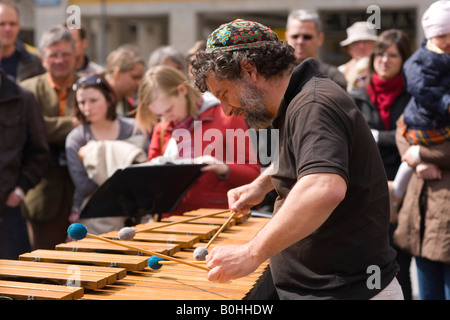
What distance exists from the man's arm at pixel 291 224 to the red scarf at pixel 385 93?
306 cm

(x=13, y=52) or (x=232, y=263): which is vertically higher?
(x=13, y=52)

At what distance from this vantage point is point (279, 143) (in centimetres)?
244

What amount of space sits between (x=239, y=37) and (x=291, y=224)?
0.80 meters

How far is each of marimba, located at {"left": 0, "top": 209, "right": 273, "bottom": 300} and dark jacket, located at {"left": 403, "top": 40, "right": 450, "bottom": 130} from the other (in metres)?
1.68

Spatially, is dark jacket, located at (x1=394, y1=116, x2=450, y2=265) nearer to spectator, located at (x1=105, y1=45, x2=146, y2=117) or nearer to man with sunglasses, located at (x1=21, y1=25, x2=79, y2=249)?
man with sunglasses, located at (x1=21, y1=25, x2=79, y2=249)

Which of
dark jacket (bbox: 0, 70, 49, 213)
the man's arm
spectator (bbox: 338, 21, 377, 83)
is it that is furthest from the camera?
spectator (bbox: 338, 21, 377, 83)

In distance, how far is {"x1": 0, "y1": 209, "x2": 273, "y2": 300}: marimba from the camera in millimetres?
2357

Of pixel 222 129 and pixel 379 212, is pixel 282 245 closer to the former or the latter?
pixel 379 212

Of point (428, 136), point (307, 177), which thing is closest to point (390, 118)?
point (428, 136)

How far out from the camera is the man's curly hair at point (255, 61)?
7.82ft

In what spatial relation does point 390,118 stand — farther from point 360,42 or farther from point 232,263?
point 232,263

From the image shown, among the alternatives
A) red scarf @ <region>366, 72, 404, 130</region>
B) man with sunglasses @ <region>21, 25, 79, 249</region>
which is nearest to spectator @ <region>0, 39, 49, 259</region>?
man with sunglasses @ <region>21, 25, 79, 249</region>
